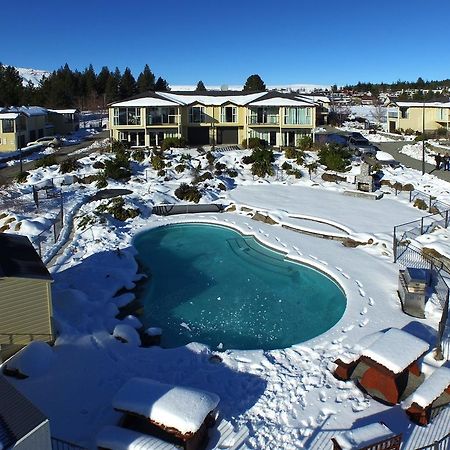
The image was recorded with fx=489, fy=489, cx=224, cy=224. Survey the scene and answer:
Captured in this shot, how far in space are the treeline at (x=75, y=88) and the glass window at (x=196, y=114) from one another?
41.9 meters

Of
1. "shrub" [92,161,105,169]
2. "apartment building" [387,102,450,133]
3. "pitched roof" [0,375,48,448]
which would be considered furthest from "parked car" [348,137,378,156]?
"pitched roof" [0,375,48,448]

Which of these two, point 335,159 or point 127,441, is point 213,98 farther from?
point 127,441

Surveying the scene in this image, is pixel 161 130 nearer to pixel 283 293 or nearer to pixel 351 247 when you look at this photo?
pixel 351 247

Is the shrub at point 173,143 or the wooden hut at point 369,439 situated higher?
the shrub at point 173,143

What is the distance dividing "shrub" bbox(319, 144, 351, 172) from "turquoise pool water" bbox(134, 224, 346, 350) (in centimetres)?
1483

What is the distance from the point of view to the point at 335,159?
37.2 m

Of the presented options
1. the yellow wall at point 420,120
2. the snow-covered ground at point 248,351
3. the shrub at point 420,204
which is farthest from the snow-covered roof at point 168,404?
the yellow wall at point 420,120

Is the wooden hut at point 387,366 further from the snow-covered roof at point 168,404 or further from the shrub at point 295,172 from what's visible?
the shrub at point 295,172

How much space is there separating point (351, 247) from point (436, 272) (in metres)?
4.73

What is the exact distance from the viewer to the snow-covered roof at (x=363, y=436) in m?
9.95

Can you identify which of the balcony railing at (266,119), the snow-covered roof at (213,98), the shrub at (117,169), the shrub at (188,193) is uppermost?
the snow-covered roof at (213,98)

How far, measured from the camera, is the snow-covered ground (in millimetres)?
11359

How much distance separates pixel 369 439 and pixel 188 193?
23067 millimetres

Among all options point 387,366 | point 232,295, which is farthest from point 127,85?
point 387,366
